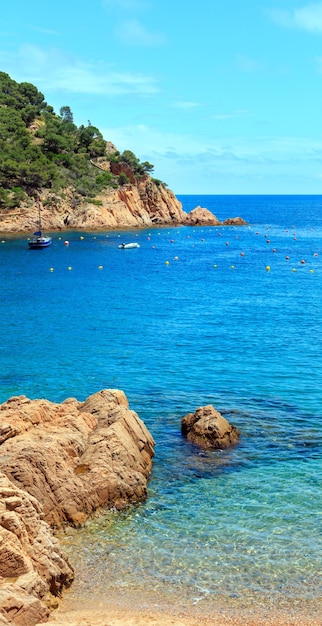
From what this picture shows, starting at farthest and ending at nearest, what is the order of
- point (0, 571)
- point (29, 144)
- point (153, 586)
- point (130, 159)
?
point (130, 159) < point (29, 144) < point (153, 586) < point (0, 571)

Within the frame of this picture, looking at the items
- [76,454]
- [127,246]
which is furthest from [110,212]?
[76,454]

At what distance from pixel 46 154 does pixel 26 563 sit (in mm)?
116595

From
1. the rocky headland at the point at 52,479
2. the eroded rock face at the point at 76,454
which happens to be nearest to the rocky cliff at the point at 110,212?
the eroded rock face at the point at 76,454

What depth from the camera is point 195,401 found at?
1103 inches

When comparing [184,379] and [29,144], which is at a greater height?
[29,144]

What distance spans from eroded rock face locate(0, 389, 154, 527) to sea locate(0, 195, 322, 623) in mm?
612

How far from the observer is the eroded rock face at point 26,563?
1212 cm

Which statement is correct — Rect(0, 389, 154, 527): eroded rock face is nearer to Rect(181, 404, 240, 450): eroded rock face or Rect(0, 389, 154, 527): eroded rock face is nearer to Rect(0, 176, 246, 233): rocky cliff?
Rect(181, 404, 240, 450): eroded rock face

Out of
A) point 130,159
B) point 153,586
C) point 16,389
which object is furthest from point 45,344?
point 130,159

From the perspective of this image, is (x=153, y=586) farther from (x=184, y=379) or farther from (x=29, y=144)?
(x=29, y=144)

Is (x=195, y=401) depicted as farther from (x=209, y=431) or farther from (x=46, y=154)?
(x=46, y=154)

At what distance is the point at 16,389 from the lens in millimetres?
29531

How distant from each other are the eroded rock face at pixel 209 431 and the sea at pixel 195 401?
0.42m

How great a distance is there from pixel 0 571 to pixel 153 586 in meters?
3.91
